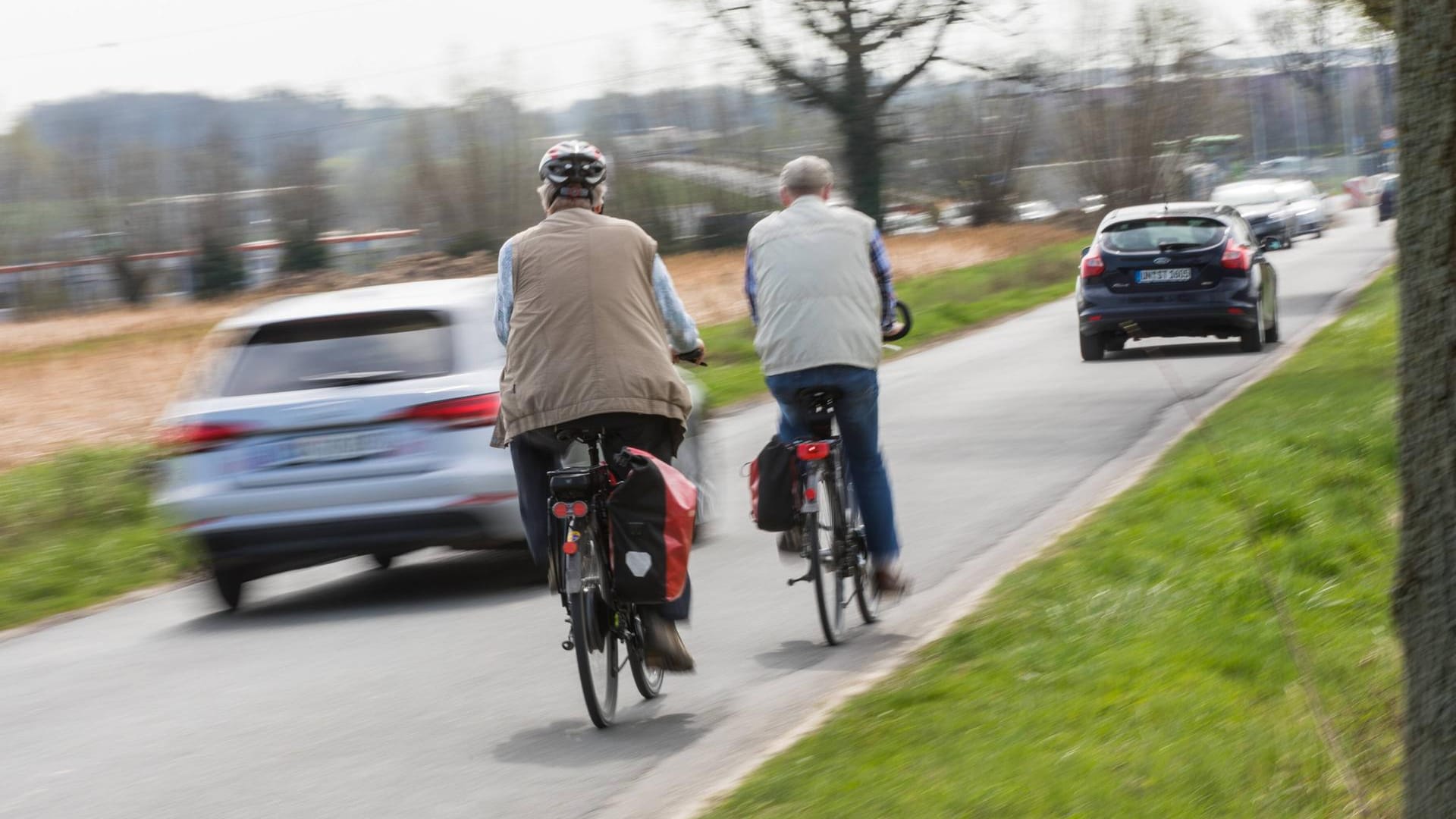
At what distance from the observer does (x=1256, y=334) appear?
64.2ft

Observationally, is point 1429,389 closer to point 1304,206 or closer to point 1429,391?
point 1429,391

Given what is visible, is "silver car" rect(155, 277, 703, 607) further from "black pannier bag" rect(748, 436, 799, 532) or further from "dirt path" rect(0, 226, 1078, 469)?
"dirt path" rect(0, 226, 1078, 469)

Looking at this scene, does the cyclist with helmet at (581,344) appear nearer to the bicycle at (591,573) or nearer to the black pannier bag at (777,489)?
the bicycle at (591,573)

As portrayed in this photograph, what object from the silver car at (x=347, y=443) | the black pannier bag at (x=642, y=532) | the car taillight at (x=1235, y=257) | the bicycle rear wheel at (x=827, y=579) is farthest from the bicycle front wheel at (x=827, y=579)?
the car taillight at (x=1235, y=257)

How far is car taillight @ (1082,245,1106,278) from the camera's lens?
1984 centimetres

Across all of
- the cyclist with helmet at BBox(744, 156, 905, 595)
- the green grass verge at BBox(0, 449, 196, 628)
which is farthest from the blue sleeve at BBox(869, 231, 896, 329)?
the green grass verge at BBox(0, 449, 196, 628)

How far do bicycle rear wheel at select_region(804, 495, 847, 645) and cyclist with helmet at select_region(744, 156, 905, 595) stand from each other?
13 cm

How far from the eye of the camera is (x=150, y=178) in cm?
7625

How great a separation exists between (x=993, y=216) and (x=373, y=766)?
230ft

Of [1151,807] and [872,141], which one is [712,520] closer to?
[1151,807]

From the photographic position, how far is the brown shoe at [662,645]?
6.16 meters

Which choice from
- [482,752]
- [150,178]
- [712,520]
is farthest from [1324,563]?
[150,178]

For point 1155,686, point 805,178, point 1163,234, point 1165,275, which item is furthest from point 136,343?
point 1155,686

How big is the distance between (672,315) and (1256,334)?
47.6 ft
